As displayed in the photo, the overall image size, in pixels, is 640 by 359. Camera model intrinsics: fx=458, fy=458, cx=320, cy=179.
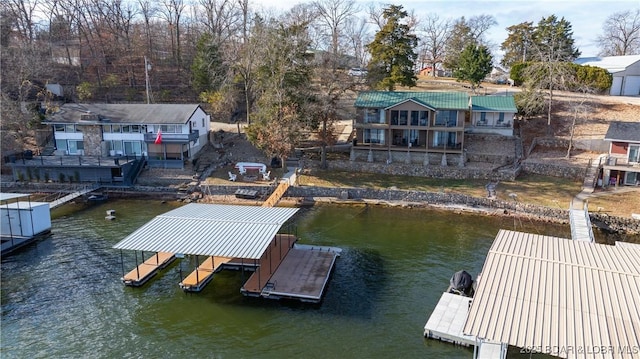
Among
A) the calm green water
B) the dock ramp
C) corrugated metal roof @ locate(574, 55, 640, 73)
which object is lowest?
the calm green water

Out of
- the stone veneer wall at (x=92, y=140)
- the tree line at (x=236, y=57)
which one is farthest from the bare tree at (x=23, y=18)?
the stone veneer wall at (x=92, y=140)

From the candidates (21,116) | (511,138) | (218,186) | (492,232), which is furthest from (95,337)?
(511,138)

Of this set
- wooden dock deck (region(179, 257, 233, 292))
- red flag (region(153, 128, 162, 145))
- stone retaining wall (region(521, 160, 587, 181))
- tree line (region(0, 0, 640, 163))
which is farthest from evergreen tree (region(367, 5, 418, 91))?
wooden dock deck (region(179, 257, 233, 292))

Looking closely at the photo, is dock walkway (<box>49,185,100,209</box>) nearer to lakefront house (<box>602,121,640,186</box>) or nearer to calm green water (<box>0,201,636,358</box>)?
calm green water (<box>0,201,636,358</box>)

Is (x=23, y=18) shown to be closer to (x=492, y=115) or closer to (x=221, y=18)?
(x=221, y=18)

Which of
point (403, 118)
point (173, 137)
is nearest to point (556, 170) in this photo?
point (403, 118)

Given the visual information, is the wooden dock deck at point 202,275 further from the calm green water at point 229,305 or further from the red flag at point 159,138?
the red flag at point 159,138
